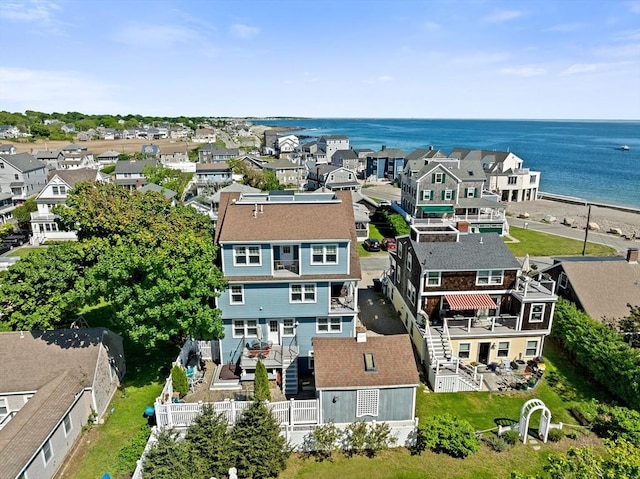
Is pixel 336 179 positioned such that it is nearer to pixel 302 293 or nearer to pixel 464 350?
pixel 464 350

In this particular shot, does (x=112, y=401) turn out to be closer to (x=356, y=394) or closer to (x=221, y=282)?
(x=221, y=282)

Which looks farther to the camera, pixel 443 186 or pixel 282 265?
pixel 443 186

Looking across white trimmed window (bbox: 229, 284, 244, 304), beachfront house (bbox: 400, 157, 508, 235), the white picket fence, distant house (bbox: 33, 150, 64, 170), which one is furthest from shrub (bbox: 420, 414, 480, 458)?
distant house (bbox: 33, 150, 64, 170)

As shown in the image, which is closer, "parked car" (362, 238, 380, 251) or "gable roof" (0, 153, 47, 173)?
"parked car" (362, 238, 380, 251)

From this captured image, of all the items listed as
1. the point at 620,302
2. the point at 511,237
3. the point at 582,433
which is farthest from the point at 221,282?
the point at 511,237

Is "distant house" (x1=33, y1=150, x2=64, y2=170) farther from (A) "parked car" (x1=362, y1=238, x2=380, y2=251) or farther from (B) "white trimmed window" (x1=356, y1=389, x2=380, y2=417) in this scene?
(B) "white trimmed window" (x1=356, y1=389, x2=380, y2=417)

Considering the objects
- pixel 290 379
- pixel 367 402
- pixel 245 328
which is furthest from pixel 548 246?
pixel 245 328

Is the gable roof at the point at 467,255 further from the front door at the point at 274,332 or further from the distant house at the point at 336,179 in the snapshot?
the distant house at the point at 336,179

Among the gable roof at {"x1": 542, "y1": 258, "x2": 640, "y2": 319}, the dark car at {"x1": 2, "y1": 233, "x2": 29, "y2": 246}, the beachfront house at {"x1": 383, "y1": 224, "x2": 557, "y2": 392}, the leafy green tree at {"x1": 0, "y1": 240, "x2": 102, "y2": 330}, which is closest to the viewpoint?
the leafy green tree at {"x1": 0, "y1": 240, "x2": 102, "y2": 330}
